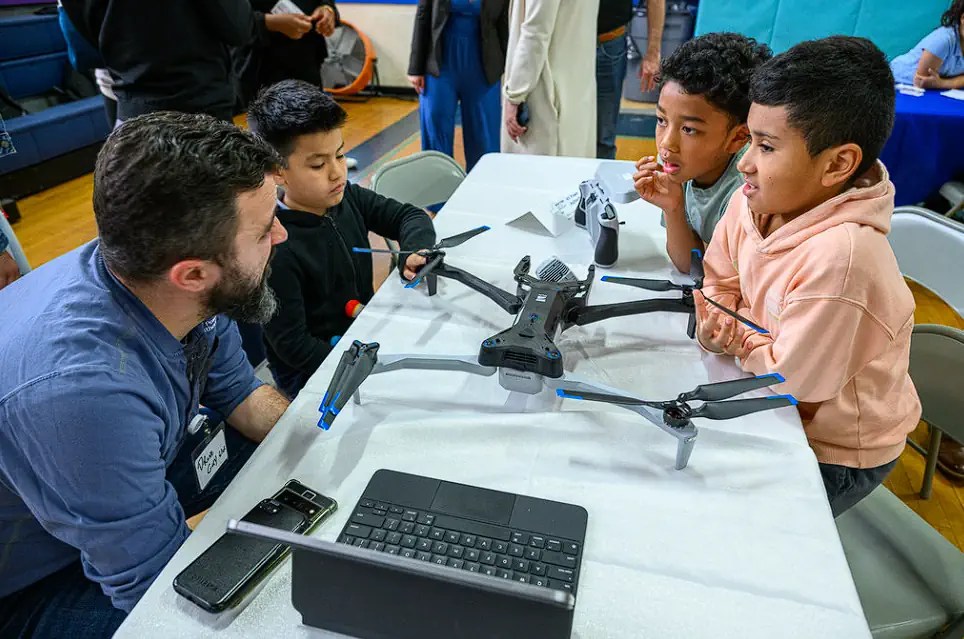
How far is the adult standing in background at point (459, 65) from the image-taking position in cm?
274

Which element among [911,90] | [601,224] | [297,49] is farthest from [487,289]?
[911,90]

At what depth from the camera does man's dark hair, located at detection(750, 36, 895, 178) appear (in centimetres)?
103

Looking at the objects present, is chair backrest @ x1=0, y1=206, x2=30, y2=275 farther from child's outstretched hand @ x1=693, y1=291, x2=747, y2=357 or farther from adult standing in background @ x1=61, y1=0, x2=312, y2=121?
child's outstretched hand @ x1=693, y1=291, x2=747, y2=357

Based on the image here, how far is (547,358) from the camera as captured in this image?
1086 mm

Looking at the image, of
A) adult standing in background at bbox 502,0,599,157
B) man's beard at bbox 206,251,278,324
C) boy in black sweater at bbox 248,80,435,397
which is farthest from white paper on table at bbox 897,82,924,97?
man's beard at bbox 206,251,278,324

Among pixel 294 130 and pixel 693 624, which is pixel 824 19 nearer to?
pixel 294 130

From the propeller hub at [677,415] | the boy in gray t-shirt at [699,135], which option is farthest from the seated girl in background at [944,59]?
the propeller hub at [677,415]

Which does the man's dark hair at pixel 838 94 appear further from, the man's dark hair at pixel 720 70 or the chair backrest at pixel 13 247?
the chair backrest at pixel 13 247

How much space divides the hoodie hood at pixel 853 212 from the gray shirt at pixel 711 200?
0.42 m

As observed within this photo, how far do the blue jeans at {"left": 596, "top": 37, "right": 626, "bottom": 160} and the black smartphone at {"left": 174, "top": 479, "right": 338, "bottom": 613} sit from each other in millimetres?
2741

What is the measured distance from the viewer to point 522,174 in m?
2.11

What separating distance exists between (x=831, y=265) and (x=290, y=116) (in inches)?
45.3

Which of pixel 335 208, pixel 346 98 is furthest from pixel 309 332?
pixel 346 98

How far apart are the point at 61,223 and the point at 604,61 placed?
3399mm
